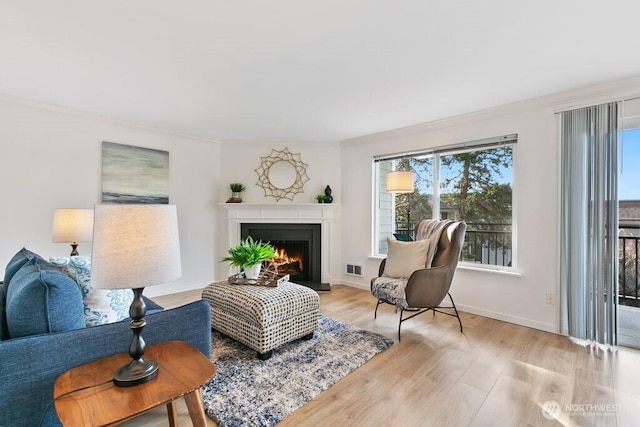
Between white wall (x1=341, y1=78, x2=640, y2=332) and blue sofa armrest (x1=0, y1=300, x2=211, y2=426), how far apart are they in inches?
132

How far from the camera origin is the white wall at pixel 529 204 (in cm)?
281

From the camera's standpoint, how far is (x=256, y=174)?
464 centimetres

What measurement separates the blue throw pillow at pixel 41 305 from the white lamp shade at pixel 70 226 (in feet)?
4.70

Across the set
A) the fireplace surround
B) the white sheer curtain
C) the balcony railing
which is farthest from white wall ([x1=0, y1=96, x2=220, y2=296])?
the balcony railing

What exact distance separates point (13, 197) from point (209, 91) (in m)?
2.31

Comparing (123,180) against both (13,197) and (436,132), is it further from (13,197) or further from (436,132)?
(436,132)

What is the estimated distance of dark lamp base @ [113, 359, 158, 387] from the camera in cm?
108

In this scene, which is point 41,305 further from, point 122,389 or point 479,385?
point 479,385

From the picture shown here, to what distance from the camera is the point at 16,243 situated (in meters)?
2.99

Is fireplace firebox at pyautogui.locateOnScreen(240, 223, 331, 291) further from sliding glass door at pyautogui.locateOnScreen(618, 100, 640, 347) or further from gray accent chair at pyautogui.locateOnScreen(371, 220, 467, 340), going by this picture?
sliding glass door at pyautogui.locateOnScreen(618, 100, 640, 347)

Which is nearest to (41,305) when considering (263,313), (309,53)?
(263,313)

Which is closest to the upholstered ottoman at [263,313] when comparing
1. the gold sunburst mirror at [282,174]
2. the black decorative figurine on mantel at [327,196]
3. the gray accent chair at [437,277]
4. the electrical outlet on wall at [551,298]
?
the gray accent chair at [437,277]

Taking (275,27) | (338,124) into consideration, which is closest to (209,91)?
(275,27)

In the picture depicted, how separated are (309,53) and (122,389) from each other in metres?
2.18
